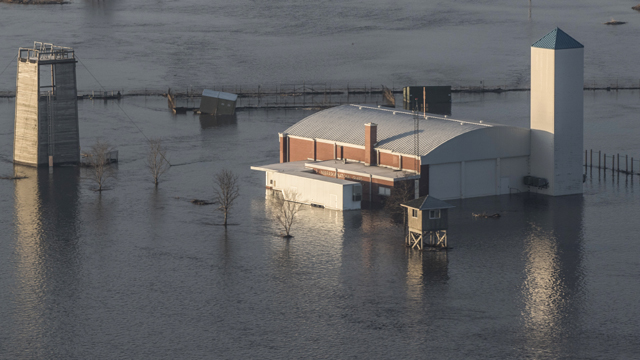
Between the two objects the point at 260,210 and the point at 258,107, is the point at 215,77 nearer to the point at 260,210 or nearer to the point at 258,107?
the point at 258,107

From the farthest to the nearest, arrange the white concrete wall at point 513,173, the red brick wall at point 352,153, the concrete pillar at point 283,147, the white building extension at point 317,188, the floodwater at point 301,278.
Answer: the concrete pillar at point 283,147, the red brick wall at point 352,153, the white concrete wall at point 513,173, the white building extension at point 317,188, the floodwater at point 301,278

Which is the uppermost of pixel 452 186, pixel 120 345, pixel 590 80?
pixel 590 80

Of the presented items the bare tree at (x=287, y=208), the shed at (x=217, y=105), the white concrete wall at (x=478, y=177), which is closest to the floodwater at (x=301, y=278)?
the bare tree at (x=287, y=208)

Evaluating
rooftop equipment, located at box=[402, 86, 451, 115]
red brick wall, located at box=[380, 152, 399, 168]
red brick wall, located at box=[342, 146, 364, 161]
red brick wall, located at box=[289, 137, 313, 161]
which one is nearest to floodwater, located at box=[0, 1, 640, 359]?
red brick wall, located at box=[289, 137, 313, 161]

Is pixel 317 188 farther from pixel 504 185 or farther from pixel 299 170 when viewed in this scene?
pixel 504 185

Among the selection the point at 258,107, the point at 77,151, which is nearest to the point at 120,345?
the point at 77,151

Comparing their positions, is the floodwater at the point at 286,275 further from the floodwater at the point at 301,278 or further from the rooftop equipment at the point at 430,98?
the rooftop equipment at the point at 430,98

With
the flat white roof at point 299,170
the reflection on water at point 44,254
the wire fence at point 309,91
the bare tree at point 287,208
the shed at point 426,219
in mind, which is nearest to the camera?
the reflection on water at point 44,254

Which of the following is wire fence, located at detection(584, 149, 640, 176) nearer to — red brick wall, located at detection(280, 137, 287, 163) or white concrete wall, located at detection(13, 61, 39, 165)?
red brick wall, located at detection(280, 137, 287, 163)
